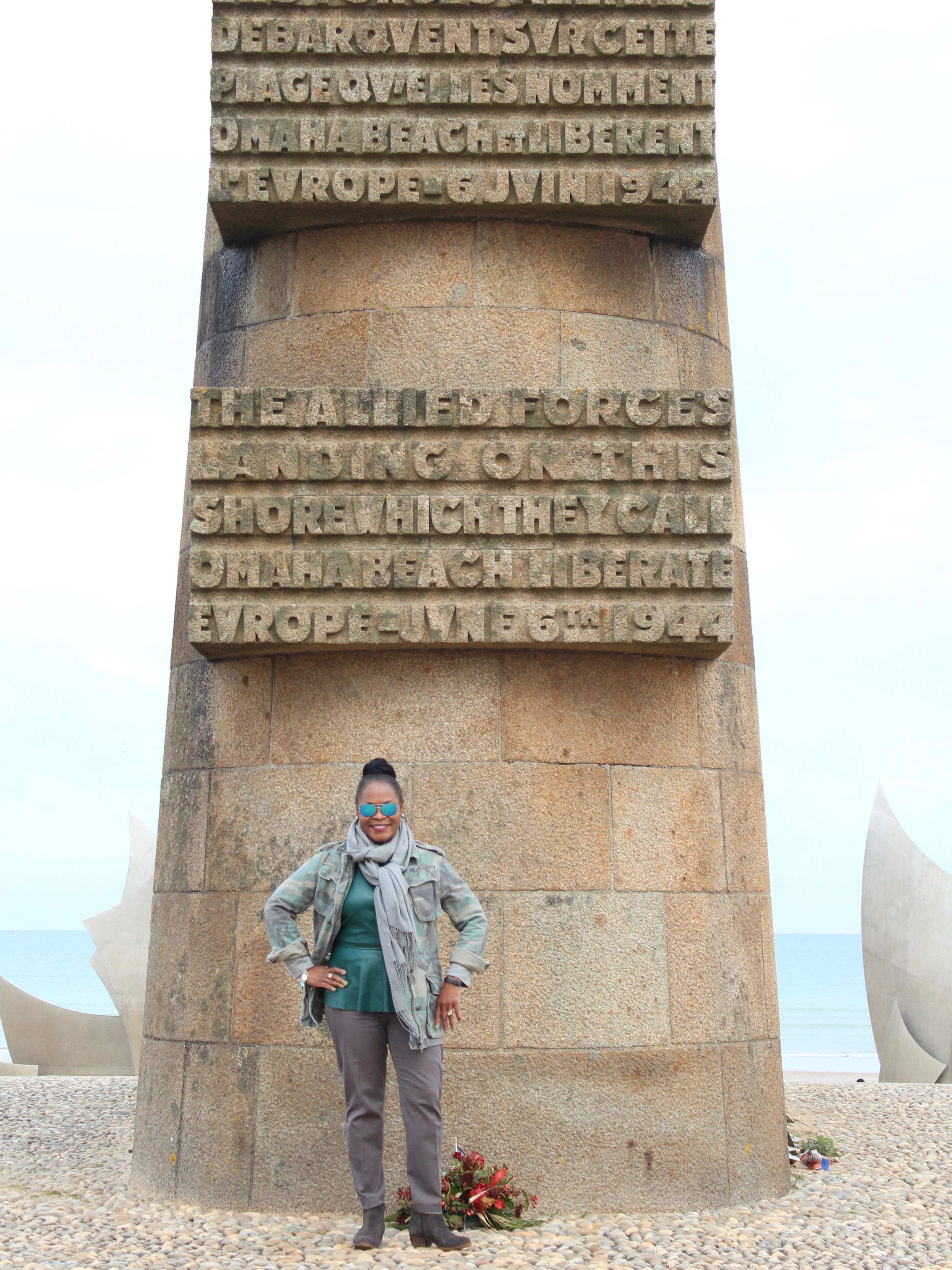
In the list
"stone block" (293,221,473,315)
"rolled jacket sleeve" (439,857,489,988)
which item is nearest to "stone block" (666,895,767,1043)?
"rolled jacket sleeve" (439,857,489,988)

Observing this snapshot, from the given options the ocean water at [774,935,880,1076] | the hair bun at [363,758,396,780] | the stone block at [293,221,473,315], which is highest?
the stone block at [293,221,473,315]

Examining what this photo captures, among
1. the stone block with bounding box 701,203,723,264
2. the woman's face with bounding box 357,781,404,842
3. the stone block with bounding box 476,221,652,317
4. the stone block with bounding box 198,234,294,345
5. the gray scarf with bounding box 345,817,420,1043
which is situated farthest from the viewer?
the stone block with bounding box 701,203,723,264

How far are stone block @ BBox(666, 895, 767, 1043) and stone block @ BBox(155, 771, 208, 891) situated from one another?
2586 mm

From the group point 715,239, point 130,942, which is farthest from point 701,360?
point 130,942

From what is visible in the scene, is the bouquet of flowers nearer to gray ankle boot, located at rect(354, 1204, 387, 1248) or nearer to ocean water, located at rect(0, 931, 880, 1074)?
gray ankle boot, located at rect(354, 1204, 387, 1248)

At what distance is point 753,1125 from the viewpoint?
736 centimetres

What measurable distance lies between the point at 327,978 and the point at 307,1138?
150 cm

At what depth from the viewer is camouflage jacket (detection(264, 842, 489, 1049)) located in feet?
19.4

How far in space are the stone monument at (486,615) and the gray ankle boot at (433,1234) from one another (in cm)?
86

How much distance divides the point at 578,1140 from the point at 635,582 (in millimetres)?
2863

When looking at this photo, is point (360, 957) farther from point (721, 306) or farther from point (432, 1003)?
point (721, 306)

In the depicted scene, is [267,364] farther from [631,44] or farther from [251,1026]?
[251,1026]

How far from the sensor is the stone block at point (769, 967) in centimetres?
774

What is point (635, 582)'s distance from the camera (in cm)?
723
